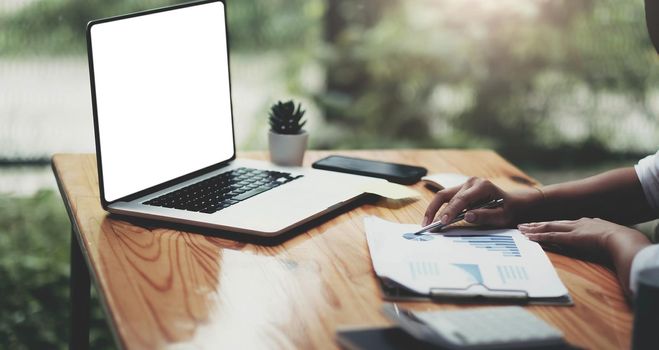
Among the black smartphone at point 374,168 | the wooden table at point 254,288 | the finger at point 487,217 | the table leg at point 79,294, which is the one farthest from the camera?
the table leg at point 79,294

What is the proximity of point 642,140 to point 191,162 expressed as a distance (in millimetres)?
2317

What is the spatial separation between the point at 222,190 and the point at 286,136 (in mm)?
226

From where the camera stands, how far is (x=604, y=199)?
4.65 ft

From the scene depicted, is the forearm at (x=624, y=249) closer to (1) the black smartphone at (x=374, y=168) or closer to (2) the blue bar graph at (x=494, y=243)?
(2) the blue bar graph at (x=494, y=243)

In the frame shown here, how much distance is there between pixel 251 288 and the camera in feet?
3.49

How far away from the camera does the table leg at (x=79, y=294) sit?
1.74 m

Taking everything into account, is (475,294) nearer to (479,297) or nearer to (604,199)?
(479,297)

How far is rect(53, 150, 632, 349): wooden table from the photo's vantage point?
0.94m

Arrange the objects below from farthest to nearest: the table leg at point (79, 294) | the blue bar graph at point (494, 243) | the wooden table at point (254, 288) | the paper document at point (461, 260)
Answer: the table leg at point (79, 294) < the blue bar graph at point (494, 243) < the paper document at point (461, 260) < the wooden table at point (254, 288)

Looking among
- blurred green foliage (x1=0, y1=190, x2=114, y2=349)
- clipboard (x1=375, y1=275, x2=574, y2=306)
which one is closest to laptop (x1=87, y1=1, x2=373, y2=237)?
clipboard (x1=375, y1=275, x2=574, y2=306)

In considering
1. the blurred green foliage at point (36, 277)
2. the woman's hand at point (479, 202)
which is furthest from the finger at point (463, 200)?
the blurred green foliage at point (36, 277)

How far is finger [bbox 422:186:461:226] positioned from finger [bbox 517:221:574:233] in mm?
128

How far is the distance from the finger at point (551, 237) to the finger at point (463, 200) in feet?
0.36

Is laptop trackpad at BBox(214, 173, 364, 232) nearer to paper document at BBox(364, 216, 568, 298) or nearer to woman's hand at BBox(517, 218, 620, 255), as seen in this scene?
paper document at BBox(364, 216, 568, 298)
